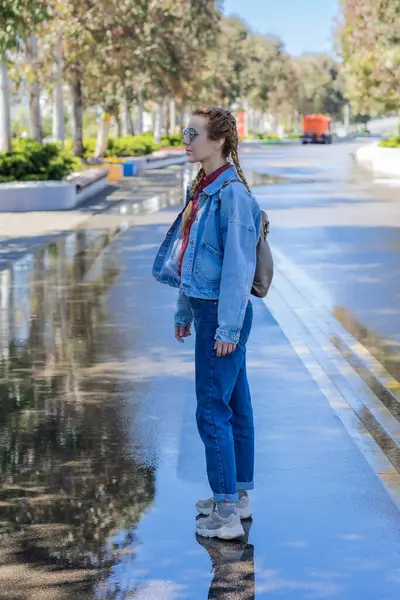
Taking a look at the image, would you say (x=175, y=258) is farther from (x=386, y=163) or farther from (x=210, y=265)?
(x=386, y=163)

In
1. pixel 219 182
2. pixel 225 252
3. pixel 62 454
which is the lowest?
pixel 62 454

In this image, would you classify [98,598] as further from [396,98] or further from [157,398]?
[396,98]

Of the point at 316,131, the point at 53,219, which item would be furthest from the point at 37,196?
the point at 316,131

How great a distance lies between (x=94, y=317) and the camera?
12.8 m

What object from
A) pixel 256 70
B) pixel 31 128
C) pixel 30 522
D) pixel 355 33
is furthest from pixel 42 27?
pixel 256 70

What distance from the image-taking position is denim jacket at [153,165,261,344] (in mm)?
5586

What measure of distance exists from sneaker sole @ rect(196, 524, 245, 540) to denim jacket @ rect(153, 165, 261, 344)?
0.86 m

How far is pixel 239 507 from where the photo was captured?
6.03 m

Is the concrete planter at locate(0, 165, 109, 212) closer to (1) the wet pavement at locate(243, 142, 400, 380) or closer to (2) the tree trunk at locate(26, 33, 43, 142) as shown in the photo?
(1) the wet pavement at locate(243, 142, 400, 380)

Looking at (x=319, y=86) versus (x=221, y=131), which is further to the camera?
(x=319, y=86)

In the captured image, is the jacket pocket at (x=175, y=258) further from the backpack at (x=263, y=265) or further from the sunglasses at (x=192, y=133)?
the sunglasses at (x=192, y=133)

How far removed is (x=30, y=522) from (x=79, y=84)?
153ft

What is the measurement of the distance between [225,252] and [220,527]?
1239mm

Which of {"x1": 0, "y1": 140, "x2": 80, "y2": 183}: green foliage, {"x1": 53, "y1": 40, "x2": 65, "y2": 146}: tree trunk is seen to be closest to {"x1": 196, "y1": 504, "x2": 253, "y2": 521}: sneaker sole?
{"x1": 0, "y1": 140, "x2": 80, "y2": 183}: green foliage
